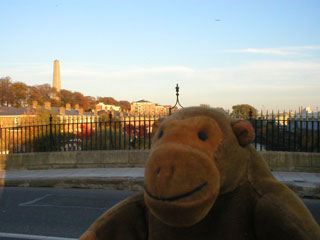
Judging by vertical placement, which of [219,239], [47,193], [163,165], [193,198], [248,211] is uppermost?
A: [163,165]

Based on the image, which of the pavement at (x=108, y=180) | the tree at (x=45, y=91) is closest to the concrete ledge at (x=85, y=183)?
the pavement at (x=108, y=180)

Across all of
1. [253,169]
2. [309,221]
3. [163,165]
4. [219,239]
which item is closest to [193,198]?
[163,165]

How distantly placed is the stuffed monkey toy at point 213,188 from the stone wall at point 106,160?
7716 millimetres

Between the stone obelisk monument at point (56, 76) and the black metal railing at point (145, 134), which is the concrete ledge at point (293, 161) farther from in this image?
the stone obelisk monument at point (56, 76)

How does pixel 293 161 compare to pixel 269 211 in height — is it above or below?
below

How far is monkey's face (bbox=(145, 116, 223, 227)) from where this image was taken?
164cm

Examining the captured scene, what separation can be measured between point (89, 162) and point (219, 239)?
9464 millimetres

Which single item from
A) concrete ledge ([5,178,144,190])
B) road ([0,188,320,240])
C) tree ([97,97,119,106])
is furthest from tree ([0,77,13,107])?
road ([0,188,320,240])

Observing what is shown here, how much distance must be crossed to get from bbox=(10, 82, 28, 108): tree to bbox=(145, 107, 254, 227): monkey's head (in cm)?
8290

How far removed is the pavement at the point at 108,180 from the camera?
24.5 ft

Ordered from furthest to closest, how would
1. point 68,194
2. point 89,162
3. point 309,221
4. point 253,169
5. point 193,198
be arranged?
point 89,162 → point 68,194 → point 253,169 → point 309,221 → point 193,198

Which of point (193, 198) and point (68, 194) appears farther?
point (68, 194)

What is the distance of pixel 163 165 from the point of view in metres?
1.70

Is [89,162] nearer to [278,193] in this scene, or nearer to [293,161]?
[293,161]
